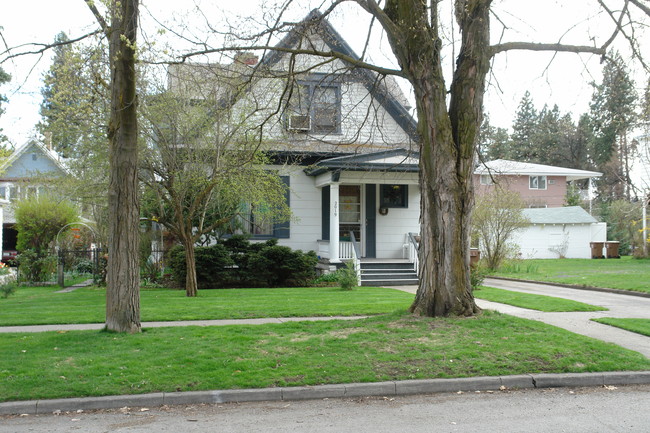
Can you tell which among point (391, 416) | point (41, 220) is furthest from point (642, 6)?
point (41, 220)

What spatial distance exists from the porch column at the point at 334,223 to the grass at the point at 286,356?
9.82 metres

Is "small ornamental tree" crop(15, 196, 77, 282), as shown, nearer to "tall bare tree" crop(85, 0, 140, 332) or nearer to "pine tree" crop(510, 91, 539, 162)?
"tall bare tree" crop(85, 0, 140, 332)

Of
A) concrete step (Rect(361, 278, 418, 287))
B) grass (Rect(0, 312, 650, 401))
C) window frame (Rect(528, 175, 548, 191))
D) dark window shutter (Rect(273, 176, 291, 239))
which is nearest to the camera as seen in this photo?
grass (Rect(0, 312, 650, 401))

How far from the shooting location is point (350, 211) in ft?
70.5

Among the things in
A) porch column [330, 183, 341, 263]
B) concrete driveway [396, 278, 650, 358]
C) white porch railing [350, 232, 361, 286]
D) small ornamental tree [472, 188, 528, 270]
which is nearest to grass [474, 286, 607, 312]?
concrete driveway [396, 278, 650, 358]

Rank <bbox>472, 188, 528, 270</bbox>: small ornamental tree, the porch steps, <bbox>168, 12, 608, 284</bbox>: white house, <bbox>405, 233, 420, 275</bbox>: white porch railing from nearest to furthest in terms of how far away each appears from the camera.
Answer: the porch steps → <bbox>168, 12, 608, 284</bbox>: white house → <bbox>405, 233, 420, 275</bbox>: white porch railing → <bbox>472, 188, 528, 270</bbox>: small ornamental tree

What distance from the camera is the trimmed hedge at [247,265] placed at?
722 inches

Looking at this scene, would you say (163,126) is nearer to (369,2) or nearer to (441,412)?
(369,2)

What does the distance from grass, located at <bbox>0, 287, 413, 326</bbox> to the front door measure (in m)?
4.36

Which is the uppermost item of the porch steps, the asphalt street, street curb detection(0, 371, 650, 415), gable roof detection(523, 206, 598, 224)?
gable roof detection(523, 206, 598, 224)

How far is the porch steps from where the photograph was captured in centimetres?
1945

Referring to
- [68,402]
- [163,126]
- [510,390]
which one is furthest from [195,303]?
[510,390]

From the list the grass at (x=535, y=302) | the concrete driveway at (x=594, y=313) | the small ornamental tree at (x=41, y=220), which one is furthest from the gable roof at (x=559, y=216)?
the small ornamental tree at (x=41, y=220)

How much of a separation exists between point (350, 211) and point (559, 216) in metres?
20.2
